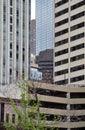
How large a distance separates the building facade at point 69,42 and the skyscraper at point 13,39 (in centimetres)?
3645

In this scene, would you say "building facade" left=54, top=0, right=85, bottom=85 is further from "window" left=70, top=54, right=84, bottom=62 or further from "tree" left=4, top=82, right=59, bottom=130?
"tree" left=4, top=82, right=59, bottom=130

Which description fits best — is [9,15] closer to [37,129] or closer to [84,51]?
[84,51]

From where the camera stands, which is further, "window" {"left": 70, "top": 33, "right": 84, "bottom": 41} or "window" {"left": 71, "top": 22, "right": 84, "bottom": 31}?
"window" {"left": 71, "top": 22, "right": 84, "bottom": 31}

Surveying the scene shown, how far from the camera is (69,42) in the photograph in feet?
346

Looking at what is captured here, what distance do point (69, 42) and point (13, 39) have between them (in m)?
41.8

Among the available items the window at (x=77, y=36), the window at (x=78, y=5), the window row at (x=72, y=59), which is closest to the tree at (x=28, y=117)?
the window row at (x=72, y=59)

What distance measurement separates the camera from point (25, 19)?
479 feet

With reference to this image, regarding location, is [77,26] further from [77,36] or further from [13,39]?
[13,39]

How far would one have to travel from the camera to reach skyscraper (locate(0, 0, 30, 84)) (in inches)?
5689

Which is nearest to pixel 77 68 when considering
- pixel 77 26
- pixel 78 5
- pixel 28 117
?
pixel 77 26

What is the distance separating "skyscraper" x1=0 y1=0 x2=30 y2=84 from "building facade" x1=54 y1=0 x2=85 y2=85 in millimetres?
36450

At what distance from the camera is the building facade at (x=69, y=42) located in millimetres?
102188

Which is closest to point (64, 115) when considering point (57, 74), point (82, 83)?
point (82, 83)

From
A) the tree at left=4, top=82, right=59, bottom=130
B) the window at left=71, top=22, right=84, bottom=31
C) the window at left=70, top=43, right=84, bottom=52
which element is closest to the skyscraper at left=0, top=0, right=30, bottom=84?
the window at left=70, top=43, right=84, bottom=52
